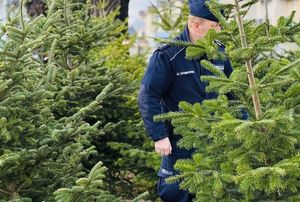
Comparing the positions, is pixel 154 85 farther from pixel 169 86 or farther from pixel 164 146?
pixel 164 146

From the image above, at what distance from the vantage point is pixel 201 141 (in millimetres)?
3670

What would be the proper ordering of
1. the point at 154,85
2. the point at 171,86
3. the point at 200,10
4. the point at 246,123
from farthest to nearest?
the point at 171,86 → the point at 154,85 → the point at 200,10 → the point at 246,123

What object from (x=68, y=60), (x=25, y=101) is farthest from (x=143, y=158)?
(x=25, y=101)

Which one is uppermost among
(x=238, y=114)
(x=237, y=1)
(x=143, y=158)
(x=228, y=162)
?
(x=237, y=1)

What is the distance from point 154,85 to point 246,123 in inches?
61.3

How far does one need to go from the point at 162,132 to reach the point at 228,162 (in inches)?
44.1

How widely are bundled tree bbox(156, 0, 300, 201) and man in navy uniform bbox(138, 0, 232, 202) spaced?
0.87m

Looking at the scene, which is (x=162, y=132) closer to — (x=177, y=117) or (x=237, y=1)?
(x=177, y=117)

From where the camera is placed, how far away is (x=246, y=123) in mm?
3068

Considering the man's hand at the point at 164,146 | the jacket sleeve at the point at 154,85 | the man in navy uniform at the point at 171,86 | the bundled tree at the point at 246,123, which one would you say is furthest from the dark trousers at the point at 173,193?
the bundled tree at the point at 246,123

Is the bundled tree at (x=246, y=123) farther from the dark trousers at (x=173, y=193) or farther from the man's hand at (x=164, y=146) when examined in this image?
the dark trousers at (x=173, y=193)

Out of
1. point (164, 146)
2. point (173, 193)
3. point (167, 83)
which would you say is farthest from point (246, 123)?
point (173, 193)

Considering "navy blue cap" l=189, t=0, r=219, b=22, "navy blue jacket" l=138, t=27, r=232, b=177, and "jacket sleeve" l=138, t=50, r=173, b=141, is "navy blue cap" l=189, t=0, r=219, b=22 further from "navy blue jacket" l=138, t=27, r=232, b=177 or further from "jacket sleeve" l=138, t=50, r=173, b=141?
"jacket sleeve" l=138, t=50, r=173, b=141

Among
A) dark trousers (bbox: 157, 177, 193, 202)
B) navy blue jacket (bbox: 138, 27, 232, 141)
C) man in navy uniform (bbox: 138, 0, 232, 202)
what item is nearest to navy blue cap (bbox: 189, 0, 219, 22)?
man in navy uniform (bbox: 138, 0, 232, 202)
